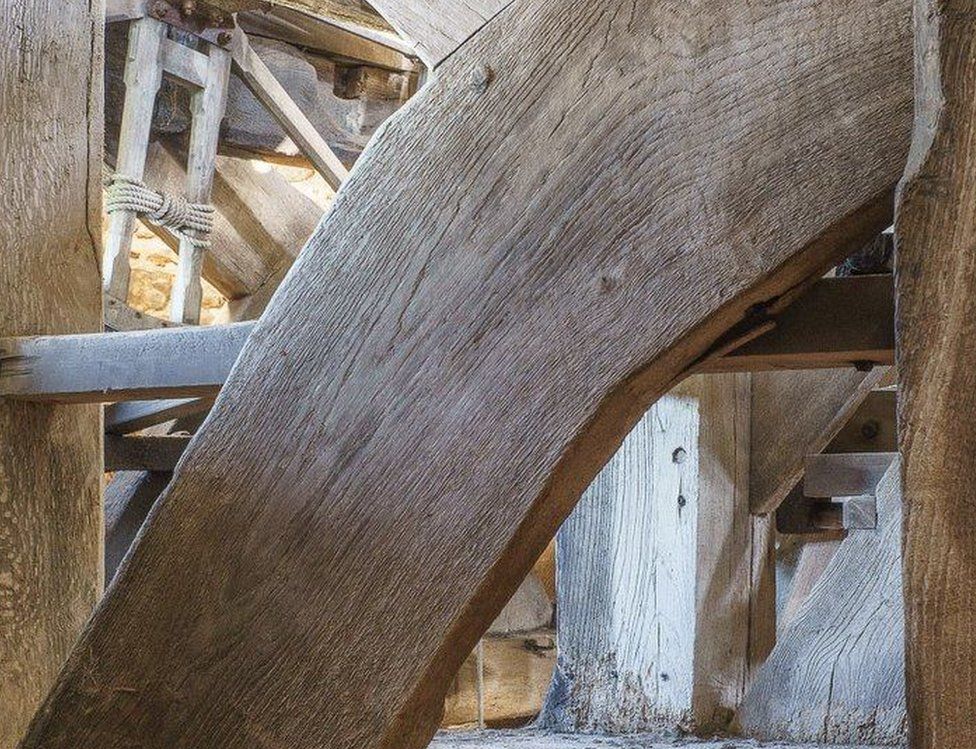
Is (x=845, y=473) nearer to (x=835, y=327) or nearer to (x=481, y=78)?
(x=835, y=327)

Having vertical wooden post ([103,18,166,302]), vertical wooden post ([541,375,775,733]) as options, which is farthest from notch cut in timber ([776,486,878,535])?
vertical wooden post ([103,18,166,302])

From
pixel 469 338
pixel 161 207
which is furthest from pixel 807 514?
pixel 469 338

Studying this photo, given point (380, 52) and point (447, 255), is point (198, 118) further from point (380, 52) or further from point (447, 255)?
point (447, 255)

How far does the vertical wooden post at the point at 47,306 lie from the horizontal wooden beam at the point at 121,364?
0.06m

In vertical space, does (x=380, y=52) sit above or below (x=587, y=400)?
above

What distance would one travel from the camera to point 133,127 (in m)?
3.91

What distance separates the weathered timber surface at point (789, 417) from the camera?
2.87 meters

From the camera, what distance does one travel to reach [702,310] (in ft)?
4.21

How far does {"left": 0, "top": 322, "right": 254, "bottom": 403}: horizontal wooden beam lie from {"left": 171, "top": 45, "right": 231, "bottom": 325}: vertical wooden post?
2.24m

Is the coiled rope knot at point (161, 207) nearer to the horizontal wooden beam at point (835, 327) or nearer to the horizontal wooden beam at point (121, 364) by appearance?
the horizontal wooden beam at point (121, 364)

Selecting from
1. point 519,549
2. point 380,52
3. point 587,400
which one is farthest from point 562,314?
point 380,52

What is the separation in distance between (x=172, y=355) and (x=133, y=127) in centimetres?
236

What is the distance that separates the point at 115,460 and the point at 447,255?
203 centimetres

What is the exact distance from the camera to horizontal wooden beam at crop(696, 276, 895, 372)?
1.43 metres
